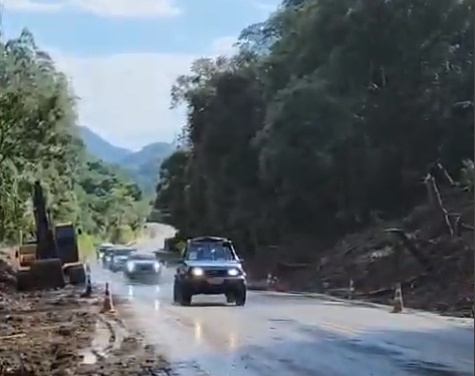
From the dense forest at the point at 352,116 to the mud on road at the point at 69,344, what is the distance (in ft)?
53.1

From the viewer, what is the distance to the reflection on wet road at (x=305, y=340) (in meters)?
15.4

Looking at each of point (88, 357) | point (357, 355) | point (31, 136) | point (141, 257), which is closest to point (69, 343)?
point (88, 357)

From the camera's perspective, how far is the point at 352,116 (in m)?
45.4

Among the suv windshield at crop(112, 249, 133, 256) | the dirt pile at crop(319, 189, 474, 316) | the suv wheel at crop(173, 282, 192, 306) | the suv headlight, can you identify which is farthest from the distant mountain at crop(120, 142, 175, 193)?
the suv wheel at crop(173, 282, 192, 306)

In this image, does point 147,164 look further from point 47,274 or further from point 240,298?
point 240,298

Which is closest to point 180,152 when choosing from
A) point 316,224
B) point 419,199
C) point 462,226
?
point 316,224

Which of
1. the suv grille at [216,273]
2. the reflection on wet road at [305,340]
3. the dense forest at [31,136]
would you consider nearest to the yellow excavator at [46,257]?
the dense forest at [31,136]

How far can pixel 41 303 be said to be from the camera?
32.9 metres

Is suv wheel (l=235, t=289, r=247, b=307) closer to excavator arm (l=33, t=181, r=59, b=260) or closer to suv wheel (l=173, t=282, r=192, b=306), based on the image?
suv wheel (l=173, t=282, r=192, b=306)

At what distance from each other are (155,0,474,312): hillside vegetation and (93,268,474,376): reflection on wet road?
12830mm

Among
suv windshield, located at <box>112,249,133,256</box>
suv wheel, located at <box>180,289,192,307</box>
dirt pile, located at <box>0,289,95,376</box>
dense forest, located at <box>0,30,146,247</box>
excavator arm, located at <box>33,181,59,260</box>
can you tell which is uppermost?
dense forest, located at <box>0,30,146,247</box>

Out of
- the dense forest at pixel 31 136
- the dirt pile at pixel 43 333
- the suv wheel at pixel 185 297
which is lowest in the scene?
the dirt pile at pixel 43 333

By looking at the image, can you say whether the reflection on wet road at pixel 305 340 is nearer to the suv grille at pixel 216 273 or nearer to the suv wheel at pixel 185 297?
the suv wheel at pixel 185 297

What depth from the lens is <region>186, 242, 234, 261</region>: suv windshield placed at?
1252 inches
